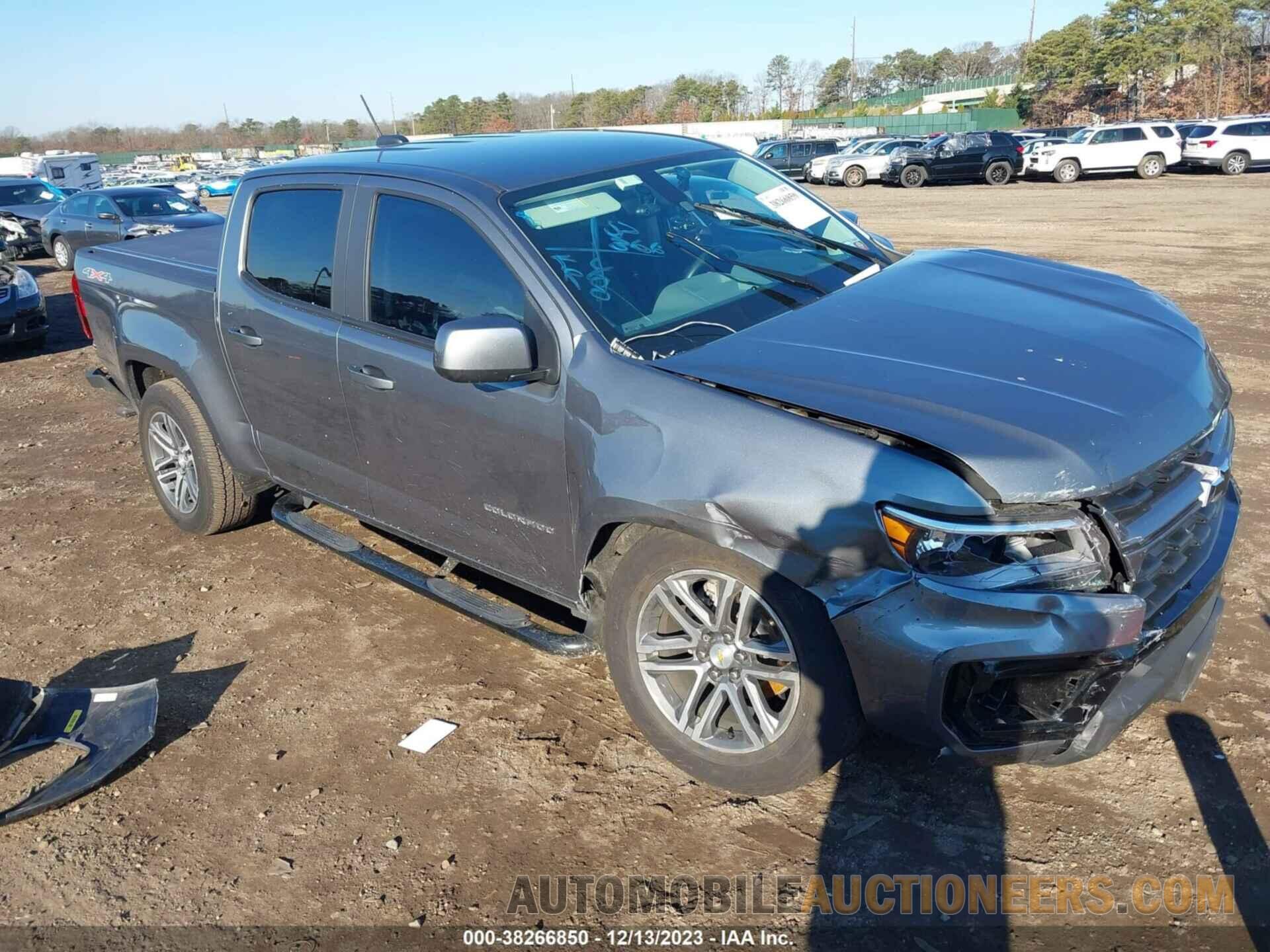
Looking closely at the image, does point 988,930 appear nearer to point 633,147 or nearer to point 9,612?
point 633,147

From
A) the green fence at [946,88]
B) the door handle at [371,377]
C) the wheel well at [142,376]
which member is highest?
the green fence at [946,88]

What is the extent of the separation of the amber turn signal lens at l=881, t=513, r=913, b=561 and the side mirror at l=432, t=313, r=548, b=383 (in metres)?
1.25

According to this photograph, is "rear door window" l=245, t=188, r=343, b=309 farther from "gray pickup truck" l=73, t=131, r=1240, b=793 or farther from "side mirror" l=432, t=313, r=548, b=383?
"side mirror" l=432, t=313, r=548, b=383

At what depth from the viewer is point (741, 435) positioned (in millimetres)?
2705

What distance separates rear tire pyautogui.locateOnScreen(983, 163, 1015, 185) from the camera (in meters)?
28.8

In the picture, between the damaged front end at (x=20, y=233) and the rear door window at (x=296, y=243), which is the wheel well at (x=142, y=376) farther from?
the damaged front end at (x=20, y=233)

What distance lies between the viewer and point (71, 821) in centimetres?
321

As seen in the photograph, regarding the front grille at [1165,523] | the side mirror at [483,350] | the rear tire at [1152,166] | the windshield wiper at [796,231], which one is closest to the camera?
the front grille at [1165,523]

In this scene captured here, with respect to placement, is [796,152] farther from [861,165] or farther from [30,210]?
[30,210]

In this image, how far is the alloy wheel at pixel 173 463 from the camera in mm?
5156

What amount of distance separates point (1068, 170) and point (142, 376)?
28626 mm

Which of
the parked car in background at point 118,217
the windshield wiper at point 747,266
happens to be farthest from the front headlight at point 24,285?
the windshield wiper at point 747,266

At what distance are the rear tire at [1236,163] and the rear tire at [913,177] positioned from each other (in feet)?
26.7

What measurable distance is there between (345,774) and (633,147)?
2.69 metres
